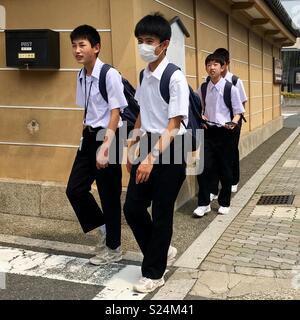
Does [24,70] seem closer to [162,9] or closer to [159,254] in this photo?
[162,9]

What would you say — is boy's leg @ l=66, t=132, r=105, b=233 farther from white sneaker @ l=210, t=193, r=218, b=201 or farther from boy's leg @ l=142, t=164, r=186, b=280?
white sneaker @ l=210, t=193, r=218, b=201

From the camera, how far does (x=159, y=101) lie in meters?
3.50

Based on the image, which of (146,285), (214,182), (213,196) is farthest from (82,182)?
(213,196)

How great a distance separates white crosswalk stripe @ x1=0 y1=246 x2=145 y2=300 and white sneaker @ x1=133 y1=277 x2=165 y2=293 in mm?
45

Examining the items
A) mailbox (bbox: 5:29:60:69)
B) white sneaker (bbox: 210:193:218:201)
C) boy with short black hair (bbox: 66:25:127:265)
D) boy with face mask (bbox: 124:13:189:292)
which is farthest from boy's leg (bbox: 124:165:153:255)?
white sneaker (bbox: 210:193:218:201)

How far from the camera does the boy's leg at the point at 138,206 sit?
3.61 metres

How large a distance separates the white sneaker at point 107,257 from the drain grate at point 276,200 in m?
2.70

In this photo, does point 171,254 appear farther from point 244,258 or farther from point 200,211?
point 200,211

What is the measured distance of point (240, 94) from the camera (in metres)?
6.36

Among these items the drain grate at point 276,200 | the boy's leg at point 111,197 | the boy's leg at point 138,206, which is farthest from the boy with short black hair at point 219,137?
the boy's leg at point 138,206

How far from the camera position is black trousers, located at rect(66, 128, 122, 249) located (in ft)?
13.4

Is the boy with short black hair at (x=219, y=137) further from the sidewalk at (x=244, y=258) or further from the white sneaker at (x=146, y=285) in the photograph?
the white sneaker at (x=146, y=285)

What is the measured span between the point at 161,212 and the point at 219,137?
249 centimetres
